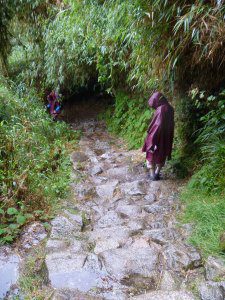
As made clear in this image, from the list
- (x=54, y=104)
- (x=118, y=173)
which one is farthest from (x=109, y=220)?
(x=54, y=104)

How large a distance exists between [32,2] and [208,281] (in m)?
9.58

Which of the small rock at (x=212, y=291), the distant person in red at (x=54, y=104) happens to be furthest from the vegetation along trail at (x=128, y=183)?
the distant person in red at (x=54, y=104)

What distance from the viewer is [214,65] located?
4.81m

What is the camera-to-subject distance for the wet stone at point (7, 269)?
3.04 meters

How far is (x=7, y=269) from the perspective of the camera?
3289 mm

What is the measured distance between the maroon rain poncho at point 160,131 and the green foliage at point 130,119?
2288mm

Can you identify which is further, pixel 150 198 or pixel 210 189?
pixel 150 198

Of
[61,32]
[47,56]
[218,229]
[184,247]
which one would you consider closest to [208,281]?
[184,247]

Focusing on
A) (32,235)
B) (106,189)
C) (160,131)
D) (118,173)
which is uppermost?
(160,131)

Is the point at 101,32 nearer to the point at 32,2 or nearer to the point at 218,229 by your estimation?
the point at 32,2

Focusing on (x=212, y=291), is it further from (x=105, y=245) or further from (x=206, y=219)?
(x=105, y=245)

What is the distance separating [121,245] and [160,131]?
A: 7.78 ft

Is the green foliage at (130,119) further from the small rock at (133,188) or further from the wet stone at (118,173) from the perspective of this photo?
the small rock at (133,188)

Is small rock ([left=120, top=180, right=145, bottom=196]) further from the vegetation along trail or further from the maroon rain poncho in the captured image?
the maroon rain poncho
